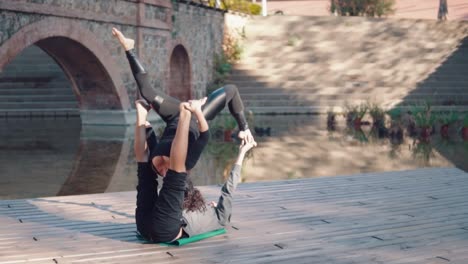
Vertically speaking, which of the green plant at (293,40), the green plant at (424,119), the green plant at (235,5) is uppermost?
the green plant at (235,5)

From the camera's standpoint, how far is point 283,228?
6.01 meters

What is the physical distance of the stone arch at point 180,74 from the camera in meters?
23.6

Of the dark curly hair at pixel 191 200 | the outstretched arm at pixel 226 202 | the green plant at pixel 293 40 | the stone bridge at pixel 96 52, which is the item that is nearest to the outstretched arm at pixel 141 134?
the dark curly hair at pixel 191 200

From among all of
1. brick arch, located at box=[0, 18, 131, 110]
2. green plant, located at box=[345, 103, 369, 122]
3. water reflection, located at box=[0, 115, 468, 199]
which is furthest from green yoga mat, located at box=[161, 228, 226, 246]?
green plant, located at box=[345, 103, 369, 122]

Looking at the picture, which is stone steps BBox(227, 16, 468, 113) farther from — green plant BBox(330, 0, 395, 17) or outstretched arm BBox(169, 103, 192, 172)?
outstretched arm BBox(169, 103, 192, 172)

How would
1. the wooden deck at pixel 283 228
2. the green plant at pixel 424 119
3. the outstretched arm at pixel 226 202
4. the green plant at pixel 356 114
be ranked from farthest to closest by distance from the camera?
the green plant at pixel 356 114
the green plant at pixel 424 119
the outstretched arm at pixel 226 202
the wooden deck at pixel 283 228

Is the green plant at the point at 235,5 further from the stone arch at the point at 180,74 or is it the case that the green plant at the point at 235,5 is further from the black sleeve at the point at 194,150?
the black sleeve at the point at 194,150

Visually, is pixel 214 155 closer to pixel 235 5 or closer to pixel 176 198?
pixel 176 198

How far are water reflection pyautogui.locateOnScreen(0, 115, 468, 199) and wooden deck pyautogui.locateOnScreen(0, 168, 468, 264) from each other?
2495 millimetres

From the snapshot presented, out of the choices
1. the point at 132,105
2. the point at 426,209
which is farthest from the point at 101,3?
the point at 426,209

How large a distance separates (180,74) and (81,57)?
6521 millimetres

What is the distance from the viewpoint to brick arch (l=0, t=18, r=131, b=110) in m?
14.8

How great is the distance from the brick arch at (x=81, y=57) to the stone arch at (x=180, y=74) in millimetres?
4829

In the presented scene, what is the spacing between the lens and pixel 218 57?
1045 inches
